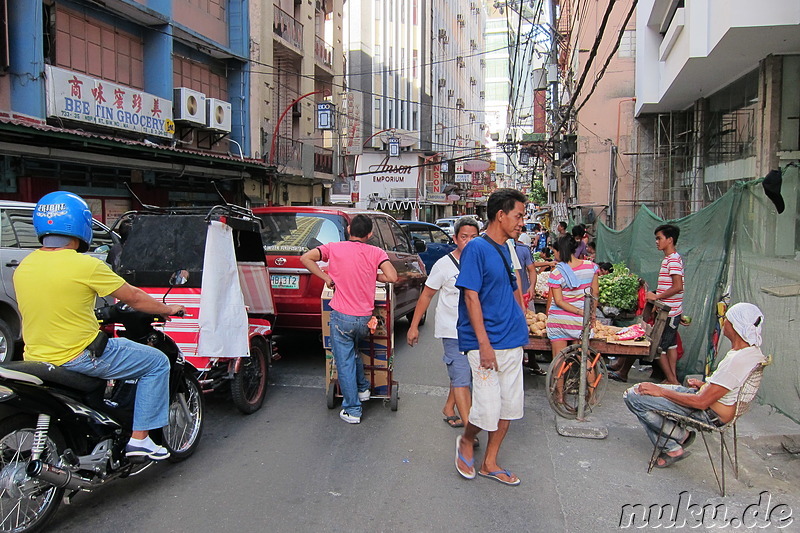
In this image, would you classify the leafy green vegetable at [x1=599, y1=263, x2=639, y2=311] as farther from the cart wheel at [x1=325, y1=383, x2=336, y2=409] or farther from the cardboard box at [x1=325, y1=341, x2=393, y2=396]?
the cart wheel at [x1=325, y1=383, x2=336, y2=409]

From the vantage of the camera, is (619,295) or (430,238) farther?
(430,238)

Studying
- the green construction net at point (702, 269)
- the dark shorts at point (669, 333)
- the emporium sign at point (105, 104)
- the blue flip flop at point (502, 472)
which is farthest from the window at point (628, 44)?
the blue flip flop at point (502, 472)

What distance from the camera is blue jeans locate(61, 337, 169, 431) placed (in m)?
3.48

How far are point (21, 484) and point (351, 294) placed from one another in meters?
2.78

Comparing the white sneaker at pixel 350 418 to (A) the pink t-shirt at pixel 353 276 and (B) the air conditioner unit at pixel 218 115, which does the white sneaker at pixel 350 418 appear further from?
(B) the air conditioner unit at pixel 218 115

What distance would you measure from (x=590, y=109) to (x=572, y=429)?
62.3 feet

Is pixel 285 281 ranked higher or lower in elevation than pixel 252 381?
higher

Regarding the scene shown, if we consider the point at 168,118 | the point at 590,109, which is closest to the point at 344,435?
the point at 168,118

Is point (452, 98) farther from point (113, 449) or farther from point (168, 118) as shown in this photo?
point (113, 449)

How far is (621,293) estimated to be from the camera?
838 centimetres

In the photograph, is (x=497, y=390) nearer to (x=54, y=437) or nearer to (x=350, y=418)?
(x=350, y=418)

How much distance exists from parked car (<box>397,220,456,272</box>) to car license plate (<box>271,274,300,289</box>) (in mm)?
9392

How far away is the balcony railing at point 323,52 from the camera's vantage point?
88.6 ft

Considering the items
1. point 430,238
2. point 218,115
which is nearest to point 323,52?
point 218,115
